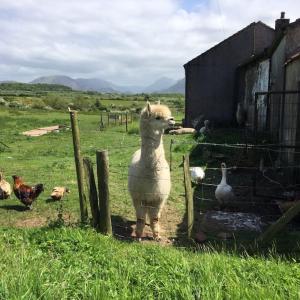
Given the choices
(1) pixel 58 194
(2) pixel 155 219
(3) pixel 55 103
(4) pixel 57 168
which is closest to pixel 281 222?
(2) pixel 155 219

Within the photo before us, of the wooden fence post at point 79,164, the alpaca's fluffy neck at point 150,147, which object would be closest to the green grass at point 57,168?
the wooden fence post at point 79,164

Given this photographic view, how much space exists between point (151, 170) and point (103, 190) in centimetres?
100

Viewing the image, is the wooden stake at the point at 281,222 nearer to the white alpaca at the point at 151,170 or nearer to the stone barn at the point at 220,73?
the white alpaca at the point at 151,170

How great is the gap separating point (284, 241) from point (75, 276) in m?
3.94

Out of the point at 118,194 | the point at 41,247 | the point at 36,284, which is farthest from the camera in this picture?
the point at 118,194

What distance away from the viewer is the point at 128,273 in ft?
18.7

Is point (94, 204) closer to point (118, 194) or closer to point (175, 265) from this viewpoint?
point (175, 265)

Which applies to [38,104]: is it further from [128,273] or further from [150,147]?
[128,273]

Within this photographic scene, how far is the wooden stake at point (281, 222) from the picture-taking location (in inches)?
283

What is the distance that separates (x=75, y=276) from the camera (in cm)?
560

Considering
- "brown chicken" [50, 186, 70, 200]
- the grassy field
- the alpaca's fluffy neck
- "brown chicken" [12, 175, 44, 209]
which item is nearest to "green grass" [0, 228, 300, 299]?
the grassy field

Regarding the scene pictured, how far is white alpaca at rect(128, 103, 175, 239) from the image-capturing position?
8.22 m

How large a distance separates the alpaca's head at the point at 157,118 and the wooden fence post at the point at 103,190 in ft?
3.37

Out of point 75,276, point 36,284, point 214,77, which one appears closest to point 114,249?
point 75,276
